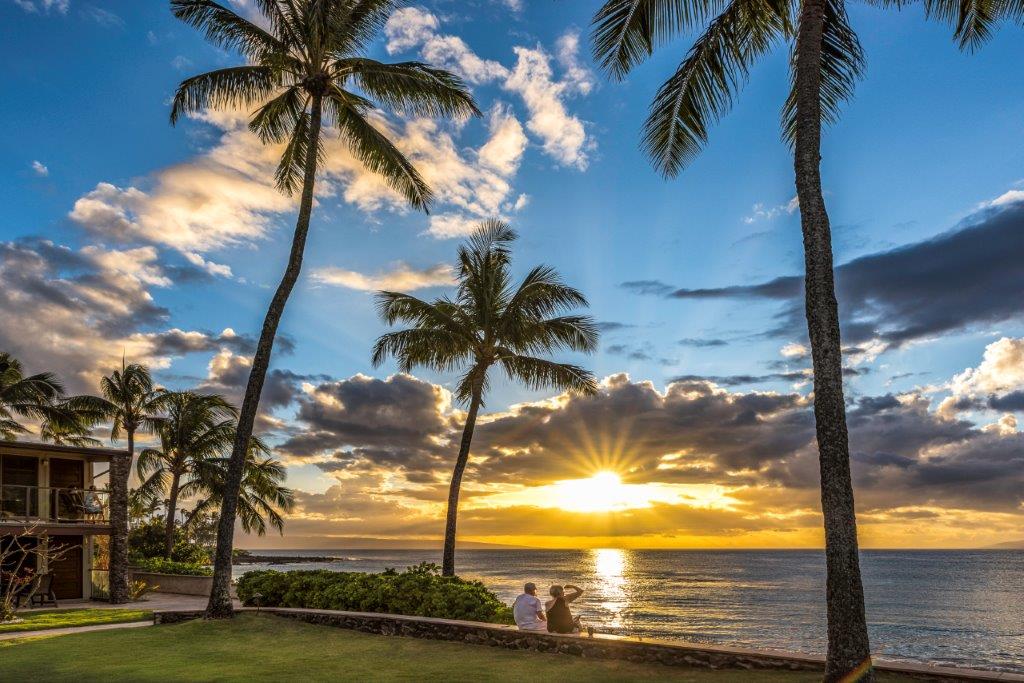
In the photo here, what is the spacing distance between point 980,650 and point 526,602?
79.9 feet

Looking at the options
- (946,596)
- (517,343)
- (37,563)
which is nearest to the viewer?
(517,343)

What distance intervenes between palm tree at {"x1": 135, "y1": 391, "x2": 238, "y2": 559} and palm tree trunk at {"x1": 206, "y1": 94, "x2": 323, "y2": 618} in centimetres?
1851

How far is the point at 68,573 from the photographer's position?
81.0 ft

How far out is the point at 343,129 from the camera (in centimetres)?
1834

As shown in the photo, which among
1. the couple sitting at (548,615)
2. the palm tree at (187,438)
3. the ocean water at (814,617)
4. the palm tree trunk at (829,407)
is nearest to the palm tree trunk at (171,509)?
the palm tree at (187,438)

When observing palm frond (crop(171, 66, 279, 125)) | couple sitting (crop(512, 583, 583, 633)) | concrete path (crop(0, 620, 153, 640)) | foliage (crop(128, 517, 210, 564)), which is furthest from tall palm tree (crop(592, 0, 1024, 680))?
foliage (crop(128, 517, 210, 564))

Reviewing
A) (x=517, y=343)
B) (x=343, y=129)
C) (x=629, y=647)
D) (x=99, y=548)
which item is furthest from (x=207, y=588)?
(x=629, y=647)

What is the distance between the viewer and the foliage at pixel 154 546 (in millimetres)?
36031

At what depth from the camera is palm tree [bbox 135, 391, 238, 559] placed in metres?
33.2

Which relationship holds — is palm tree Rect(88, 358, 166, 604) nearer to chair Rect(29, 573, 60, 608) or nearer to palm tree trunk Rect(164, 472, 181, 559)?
palm tree trunk Rect(164, 472, 181, 559)

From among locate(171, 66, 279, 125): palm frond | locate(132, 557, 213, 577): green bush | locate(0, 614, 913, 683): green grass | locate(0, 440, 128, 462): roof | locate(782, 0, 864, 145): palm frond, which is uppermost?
locate(171, 66, 279, 125): palm frond

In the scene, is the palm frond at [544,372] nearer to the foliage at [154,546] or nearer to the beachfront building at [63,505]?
the beachfront building at [63,505]

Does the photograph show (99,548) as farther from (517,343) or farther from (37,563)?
(517,343)

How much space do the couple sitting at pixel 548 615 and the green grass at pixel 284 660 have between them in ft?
1.77
